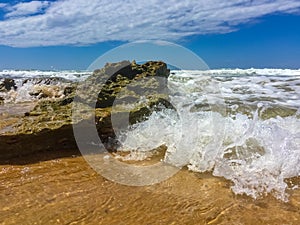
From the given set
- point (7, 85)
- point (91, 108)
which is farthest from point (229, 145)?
point (7, 85)

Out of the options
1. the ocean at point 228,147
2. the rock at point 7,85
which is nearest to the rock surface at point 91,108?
the ocean at point 228,147

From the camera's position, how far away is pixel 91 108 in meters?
5.25

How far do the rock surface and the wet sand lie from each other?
618 mm

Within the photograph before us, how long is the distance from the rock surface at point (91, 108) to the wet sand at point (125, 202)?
618mm

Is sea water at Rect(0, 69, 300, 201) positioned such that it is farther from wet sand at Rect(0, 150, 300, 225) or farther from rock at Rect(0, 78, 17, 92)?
rock at Rect(0, 78, 17, 92)

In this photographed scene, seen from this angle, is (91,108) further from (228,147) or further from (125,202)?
(125,202)

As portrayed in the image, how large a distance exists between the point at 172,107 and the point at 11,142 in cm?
292

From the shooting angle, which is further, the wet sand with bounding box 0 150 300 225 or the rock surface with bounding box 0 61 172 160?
the rock surface with bounding box 0 61 172 160

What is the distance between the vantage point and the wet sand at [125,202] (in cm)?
278

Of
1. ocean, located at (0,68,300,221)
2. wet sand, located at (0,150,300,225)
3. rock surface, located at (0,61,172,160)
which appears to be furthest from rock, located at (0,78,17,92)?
wet sand, located at (0,150,300,225)

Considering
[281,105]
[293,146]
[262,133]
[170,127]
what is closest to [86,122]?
[170,127]

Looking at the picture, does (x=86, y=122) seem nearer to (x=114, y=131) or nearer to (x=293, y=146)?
(x=114, y=131)

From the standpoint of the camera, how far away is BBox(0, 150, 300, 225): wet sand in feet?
9.11

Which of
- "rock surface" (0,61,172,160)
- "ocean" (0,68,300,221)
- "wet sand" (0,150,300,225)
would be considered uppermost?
"rock surface" (0,61,172,160)
